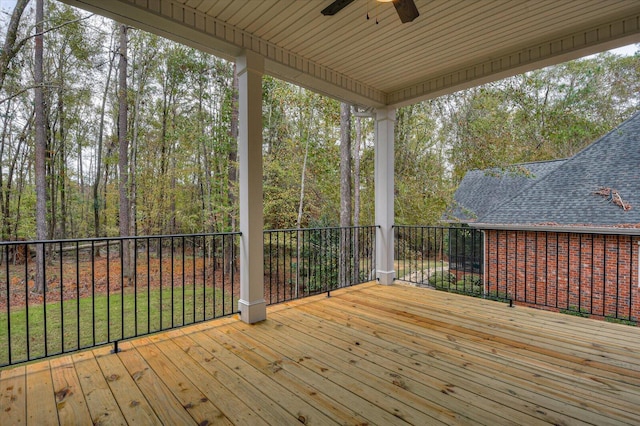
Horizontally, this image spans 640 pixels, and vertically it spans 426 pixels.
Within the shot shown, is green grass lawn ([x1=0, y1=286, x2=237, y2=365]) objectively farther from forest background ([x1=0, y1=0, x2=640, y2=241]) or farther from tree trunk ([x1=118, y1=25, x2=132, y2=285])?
forest background ([x1=0, y1=0, x2=640, y2=241])

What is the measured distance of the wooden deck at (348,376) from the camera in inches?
63.6

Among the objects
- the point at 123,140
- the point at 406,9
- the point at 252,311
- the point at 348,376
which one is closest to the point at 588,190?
the point at 406,9

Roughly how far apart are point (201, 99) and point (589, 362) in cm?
964

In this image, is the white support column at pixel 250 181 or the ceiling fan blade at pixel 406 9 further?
the white support column at pixel 250 181

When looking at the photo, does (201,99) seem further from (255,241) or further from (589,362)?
(589,362)

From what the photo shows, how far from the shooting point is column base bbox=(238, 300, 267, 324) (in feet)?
9.74

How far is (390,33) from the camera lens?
2.87 meters

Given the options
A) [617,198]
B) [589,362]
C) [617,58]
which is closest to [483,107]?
[617,198]

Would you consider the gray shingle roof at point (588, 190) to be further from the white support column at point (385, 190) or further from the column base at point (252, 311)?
the column base at point (252, 311)

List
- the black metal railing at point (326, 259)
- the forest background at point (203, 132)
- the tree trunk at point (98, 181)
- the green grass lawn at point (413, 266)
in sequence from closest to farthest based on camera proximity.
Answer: the black metal railing at point (326, 259), the green grass lawn at point (413, 266), the forest background at point (203, 132), the tree trunk at point (98, 181)

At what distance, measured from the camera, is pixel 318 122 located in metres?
8.86

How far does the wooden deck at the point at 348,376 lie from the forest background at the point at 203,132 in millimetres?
5145

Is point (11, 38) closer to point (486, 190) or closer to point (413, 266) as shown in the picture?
point (413, 266)

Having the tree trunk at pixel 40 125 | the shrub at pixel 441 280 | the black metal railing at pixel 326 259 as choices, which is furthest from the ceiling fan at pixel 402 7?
the tree trunk at pixel 40 125
